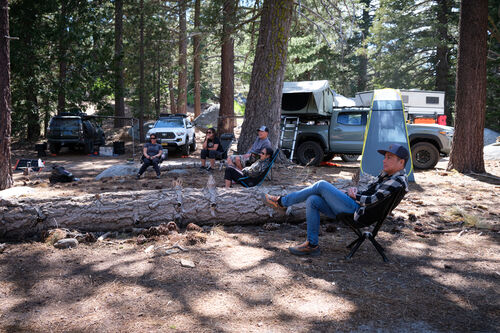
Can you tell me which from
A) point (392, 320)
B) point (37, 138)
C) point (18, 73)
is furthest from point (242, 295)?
point (37, 138)

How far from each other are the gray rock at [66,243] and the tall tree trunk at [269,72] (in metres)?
6.08

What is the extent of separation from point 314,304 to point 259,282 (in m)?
0.60

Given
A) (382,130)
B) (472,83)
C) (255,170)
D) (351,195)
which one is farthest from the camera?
(472,83)

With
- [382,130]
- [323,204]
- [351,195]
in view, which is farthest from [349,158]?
[351,195]

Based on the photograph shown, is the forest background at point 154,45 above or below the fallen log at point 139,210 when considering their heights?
above

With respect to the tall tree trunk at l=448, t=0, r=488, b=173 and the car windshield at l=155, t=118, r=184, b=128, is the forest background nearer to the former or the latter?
the car windshield at l=155, t=118, r=184, b=128

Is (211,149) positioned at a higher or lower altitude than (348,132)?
lower

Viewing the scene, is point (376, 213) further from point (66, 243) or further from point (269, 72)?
point (269, 72)

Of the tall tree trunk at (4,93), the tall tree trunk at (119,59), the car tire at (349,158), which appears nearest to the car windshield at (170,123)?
the tall tree trunk at (119,59)

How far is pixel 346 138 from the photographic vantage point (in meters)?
12.3

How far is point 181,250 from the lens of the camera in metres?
4.35

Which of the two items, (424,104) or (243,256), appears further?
(424,104)

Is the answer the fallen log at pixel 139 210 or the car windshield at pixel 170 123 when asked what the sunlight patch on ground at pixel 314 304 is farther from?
the car windshield at pixel 170 123

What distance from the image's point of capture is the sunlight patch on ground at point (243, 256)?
4016 mm
